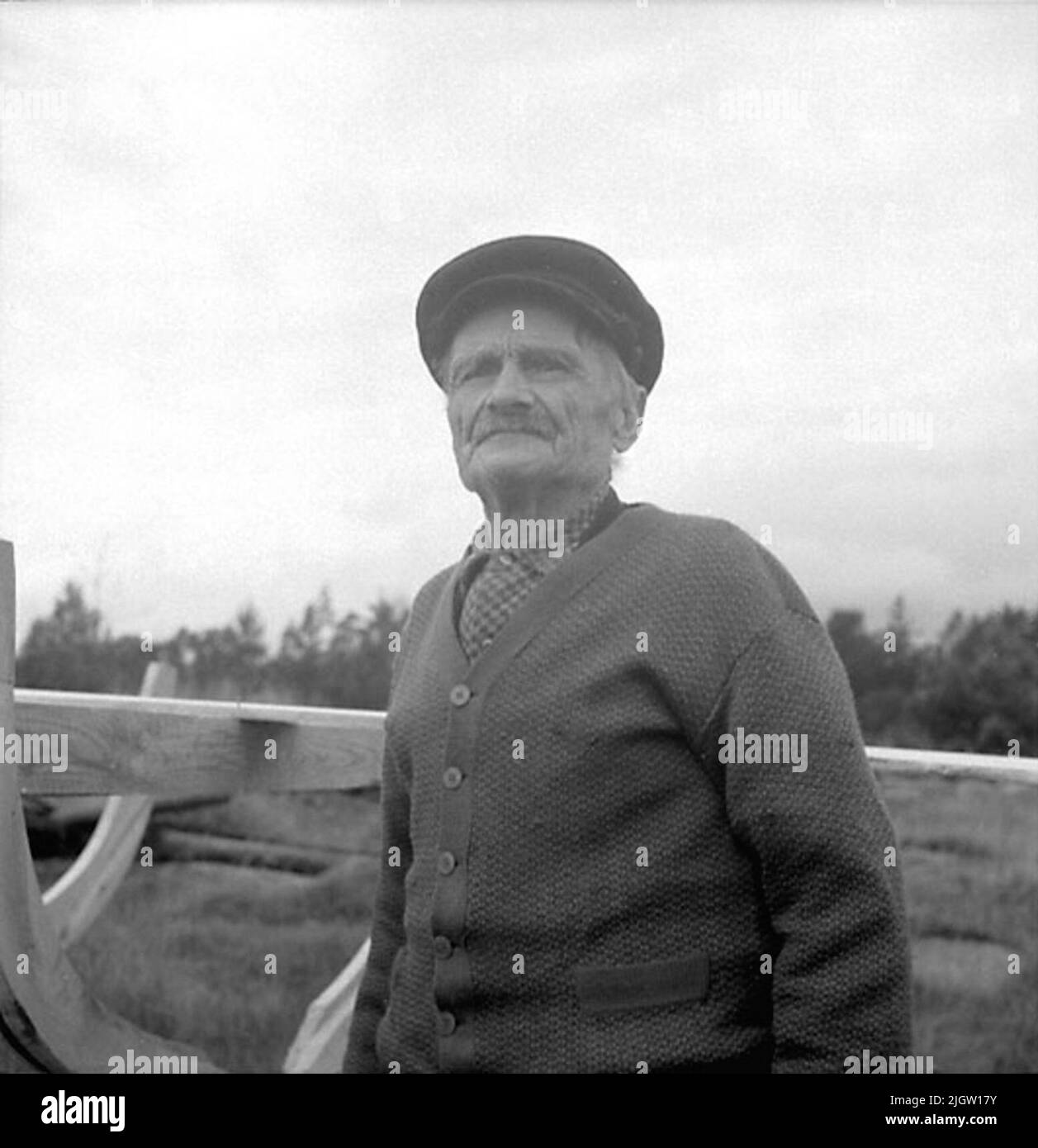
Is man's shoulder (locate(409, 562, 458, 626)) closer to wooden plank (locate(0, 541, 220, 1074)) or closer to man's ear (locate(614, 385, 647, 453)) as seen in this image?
man's ear (locate(614, 385, 647, 453))

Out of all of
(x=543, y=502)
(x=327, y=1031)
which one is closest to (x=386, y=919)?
(x=543, y=502)

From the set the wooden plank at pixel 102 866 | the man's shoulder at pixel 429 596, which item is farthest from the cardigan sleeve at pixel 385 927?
the wooden plank at pixel 102 866

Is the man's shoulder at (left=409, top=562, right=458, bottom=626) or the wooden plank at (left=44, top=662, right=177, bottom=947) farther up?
the man's shoulder at (left=409, top=562, right=458, bottom=626)

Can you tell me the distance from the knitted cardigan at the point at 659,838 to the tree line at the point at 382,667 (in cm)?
27

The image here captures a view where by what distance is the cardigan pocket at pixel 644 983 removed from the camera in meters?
0.93

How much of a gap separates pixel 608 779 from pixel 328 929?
154 cm

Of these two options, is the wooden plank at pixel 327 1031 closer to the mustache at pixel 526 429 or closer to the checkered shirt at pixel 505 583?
the checkered shirt at pixel 505 583

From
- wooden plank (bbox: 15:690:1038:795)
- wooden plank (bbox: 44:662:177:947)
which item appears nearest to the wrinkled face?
wooden plank (bbox: 15:690:1038:795)

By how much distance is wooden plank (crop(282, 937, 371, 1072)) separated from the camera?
1.80 meters

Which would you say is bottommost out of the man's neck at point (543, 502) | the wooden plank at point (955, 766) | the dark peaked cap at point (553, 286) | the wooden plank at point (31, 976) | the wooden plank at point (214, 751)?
the wooden plank at point (31, 976)

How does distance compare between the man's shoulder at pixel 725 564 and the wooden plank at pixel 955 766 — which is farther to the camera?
the wooden plank at pixel 955 766

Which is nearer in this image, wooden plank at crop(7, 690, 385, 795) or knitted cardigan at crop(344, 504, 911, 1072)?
knitted cardigan at crop(344, 504, 911, 1072)

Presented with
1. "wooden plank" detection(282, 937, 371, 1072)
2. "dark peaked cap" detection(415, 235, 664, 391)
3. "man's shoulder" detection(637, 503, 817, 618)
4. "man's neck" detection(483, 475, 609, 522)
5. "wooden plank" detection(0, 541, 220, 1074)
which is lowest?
"wooden plank" detection(282, 937, 371, 1072)
